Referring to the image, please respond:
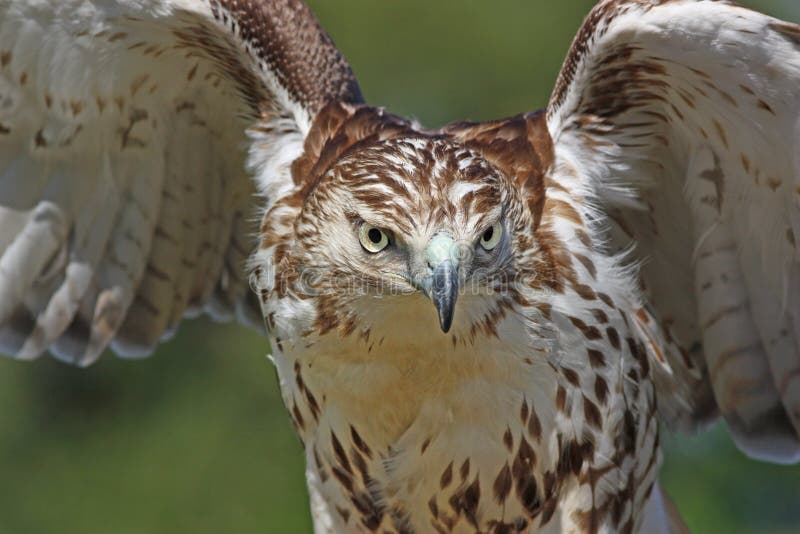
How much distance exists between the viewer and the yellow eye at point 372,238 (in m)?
4.05

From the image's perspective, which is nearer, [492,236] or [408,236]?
[408,236]

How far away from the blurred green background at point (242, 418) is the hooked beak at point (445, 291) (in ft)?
26.8

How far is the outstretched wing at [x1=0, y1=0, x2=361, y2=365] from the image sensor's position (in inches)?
198

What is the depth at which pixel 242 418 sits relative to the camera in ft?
43.3

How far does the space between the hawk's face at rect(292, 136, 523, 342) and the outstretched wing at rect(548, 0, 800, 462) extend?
0.55 m

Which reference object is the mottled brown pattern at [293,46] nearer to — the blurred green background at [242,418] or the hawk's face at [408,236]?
the hawk's face at [408,236]

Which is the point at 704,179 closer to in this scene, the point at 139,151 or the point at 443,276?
the point at 443,276

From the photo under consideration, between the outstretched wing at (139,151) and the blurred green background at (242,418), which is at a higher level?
the outstretched wing at (139,151)

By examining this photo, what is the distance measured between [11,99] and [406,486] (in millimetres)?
2057

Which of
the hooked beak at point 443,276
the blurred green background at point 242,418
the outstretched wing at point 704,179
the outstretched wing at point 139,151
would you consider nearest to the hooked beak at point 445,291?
the hooked beak at point 443,276

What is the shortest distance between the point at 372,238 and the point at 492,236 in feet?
1.13

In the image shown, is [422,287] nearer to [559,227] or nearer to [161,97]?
[559,227]

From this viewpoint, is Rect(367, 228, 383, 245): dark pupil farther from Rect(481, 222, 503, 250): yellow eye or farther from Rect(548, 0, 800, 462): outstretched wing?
Rect(548, 0, 800, 462): outstretched wing

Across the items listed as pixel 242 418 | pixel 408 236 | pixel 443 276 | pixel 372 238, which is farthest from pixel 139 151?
pixel 242 418
